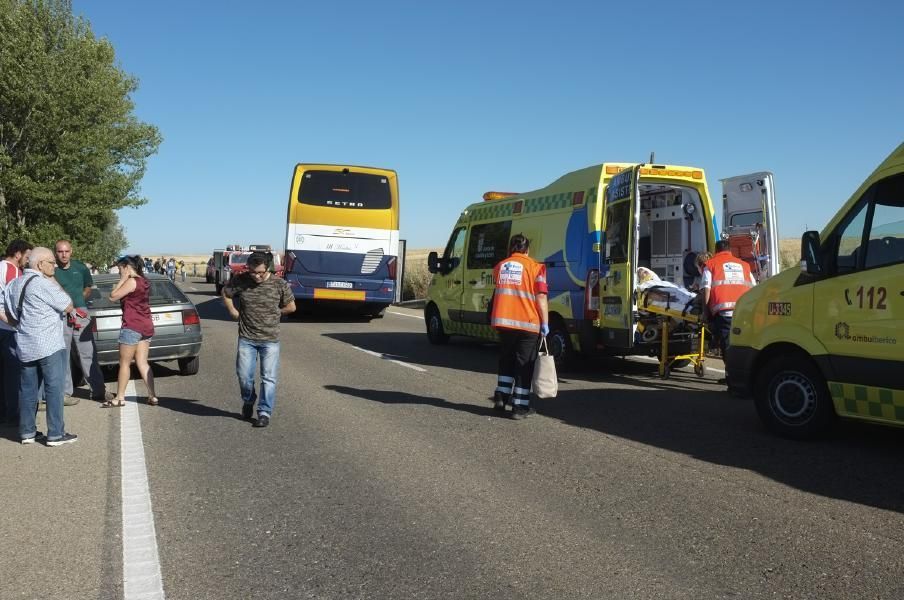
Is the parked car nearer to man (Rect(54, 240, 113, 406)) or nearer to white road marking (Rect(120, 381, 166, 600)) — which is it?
man (Rect(54, 240, 113, 406))

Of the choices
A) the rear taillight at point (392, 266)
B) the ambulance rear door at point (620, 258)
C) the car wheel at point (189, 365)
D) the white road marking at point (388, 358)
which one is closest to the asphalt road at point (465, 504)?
the ambulance rear door at point (620, 258)

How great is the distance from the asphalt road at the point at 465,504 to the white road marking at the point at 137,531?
0.06m

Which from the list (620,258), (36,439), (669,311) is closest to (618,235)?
(620,258)

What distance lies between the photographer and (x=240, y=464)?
6.21m

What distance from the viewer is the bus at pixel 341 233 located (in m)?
20.1

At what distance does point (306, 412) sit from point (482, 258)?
583cm

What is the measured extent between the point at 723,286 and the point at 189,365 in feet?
22.6

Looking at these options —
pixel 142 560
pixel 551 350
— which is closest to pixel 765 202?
pixel 551 350

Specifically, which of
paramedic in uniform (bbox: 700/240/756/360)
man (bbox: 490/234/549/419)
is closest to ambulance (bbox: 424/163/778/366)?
paramedic in uniform (bbox: 700/240/756/360)

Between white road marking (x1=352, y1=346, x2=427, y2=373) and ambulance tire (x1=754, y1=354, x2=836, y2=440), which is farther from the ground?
ambulance tire (x1=754, y1=354, x2=836, y2=440)

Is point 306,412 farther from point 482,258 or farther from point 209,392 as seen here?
point 482,258

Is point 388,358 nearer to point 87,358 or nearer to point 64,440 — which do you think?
point 87,358

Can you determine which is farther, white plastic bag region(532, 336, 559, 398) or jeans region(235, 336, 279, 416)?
white plastic bag region(532, 336, 559, 398)

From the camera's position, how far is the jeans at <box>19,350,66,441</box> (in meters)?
Result: 6.88
